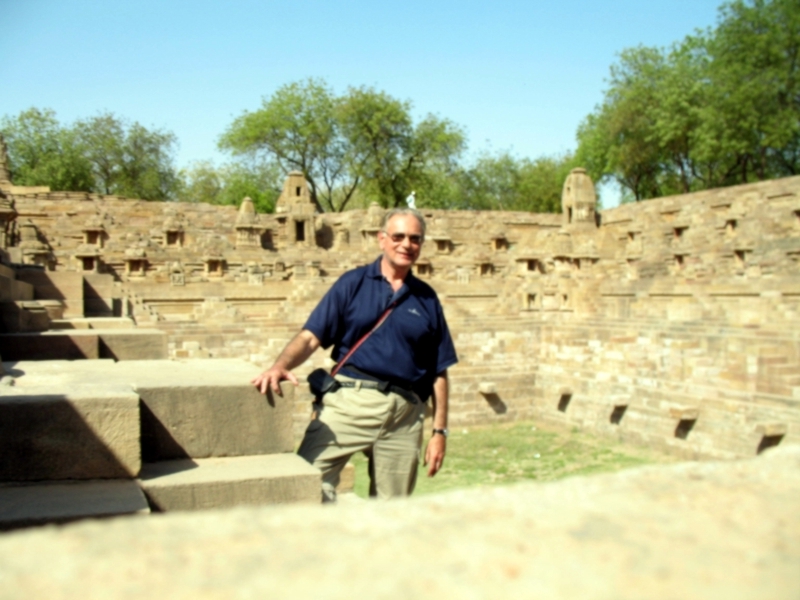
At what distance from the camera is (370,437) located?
3613 mm

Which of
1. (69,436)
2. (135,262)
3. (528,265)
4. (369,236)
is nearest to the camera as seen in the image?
(69,436)

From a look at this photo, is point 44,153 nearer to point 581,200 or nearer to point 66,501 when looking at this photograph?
point 581,200

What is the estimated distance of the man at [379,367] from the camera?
3598mm

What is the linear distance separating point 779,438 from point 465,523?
1049 cm

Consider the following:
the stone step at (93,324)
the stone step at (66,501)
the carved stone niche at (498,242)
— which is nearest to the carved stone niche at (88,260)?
the carved stone niche at (498,242)

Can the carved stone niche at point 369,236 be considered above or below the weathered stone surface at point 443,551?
above

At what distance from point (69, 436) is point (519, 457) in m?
9.88

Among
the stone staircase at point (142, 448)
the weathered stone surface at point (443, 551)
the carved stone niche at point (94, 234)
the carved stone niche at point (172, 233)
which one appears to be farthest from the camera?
the carved stone niche at point (172, 233)

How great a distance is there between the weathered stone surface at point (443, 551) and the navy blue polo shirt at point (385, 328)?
6.73ft

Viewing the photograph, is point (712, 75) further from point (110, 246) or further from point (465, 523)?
point (465, 523)

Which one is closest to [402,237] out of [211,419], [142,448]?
[211,419]

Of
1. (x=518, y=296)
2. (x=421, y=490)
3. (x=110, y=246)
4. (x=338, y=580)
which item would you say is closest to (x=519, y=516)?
(x=338, y=580)

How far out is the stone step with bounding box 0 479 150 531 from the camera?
2650mm

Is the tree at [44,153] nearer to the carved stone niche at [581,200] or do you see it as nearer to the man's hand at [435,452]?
the carved stone niche at [581,200]
